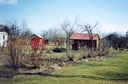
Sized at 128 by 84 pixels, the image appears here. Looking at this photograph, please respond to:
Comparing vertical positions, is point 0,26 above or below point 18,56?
above

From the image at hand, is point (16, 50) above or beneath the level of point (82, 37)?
beneath

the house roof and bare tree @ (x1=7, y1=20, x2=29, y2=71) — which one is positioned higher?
the house roof

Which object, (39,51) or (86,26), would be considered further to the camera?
(86,26)

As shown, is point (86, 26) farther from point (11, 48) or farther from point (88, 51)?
point (11, 48)

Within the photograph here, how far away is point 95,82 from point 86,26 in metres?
35.7

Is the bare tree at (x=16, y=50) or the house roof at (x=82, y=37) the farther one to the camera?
the house roof at (x=82, y=37)

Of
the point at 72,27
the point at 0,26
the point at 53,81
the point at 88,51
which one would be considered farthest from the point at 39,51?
the point at 72,27

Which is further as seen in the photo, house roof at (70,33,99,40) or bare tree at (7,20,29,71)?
house roof at (70,33,99,40)

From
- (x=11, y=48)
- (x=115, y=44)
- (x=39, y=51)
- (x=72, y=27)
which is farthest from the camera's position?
(x=72, y=27)

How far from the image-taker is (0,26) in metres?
45.1

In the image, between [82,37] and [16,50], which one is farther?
[82,37]

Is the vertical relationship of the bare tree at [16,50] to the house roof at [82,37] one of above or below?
below

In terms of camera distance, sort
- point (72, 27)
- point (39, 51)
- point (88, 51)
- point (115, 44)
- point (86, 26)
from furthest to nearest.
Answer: point (72, 27) → point (115, 44) → point (86, 26) → point (88, 51) → point (39, 51)

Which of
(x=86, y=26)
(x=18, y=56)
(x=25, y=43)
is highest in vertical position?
(x=86, y=26)
